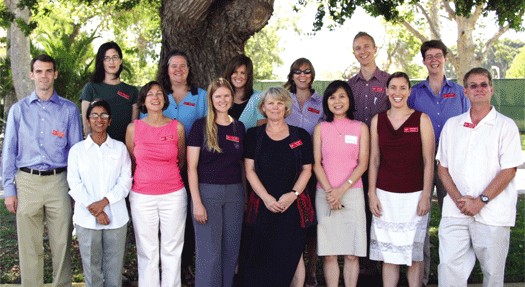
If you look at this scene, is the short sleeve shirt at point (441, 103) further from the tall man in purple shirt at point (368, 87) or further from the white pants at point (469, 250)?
the white pants at point (469, 250)

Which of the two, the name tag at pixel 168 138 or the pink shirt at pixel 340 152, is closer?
the name tag at pixel 168 138

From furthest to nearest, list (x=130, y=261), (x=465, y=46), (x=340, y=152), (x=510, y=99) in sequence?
(x=510, y=99), (x=465, y=46), (x=130, y=261), (x=340, y=152)

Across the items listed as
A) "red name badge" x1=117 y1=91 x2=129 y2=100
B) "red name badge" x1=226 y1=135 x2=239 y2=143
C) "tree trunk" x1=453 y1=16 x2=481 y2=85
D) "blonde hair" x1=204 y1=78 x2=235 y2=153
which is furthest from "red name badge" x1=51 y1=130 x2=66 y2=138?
"tree trunk" x1=453 y1=16 x2=481 y2=85

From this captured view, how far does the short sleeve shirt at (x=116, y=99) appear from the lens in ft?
14.4

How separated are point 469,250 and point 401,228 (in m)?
0.58

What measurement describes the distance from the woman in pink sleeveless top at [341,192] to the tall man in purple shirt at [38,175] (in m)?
2.38

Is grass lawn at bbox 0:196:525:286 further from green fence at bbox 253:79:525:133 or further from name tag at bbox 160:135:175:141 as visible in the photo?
green fence at bbox 253:79:525:133

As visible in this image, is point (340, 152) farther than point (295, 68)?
No

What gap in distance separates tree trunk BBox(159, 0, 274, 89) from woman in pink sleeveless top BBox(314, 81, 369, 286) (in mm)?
2030

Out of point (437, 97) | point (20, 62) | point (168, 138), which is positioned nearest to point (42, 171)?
point (168, 138)

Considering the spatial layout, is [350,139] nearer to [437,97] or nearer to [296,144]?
[296,144]

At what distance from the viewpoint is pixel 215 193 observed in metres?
3.92

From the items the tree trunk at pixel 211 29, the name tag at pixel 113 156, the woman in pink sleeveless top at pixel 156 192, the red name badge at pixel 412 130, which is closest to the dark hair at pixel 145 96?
the woman in pink sleeveless top at pixel 156 192

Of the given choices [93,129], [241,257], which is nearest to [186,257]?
[241,257]
